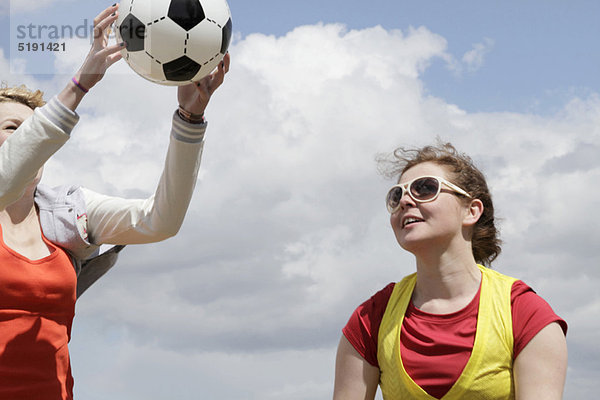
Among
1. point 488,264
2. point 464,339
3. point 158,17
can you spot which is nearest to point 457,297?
point 464,339

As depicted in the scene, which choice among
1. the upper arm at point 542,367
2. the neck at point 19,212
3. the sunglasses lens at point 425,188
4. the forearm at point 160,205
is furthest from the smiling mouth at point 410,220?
the neck at point 19,212

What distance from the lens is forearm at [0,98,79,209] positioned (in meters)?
4.95

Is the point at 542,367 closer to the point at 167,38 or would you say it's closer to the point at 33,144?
the point at 167,38

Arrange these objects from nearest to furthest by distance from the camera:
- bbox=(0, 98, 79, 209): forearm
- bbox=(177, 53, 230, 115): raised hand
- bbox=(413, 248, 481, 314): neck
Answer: bbox=(0, 98, 79, 209): forearm, bbox=(177, 53, 230, 115): raised hand, bbox=(413, 248, 481, 314): neck

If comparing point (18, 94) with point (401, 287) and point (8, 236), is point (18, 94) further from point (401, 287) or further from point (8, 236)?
point (401, 287)

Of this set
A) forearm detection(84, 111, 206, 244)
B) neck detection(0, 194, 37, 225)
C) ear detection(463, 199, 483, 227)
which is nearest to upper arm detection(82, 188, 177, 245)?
forearm detection(84, 111, 206, 244)

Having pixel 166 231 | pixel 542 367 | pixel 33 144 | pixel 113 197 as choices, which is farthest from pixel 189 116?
pixel 542 367

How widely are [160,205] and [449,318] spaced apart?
2.25 m

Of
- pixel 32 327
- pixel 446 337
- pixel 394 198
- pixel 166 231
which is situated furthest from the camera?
pixel 394 198

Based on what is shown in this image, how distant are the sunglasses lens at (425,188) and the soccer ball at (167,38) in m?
1.83

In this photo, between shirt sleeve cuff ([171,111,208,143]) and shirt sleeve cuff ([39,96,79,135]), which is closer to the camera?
shirt sleeve cuff ([39,96,79,135])

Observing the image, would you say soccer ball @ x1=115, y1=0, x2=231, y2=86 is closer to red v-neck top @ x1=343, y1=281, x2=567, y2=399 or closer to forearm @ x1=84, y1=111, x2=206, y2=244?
forearm @ x1=84, y1=111, x2=206, y2=244

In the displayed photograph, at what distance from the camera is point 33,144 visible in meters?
4.95

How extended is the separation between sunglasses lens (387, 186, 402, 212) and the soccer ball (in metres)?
1.77
